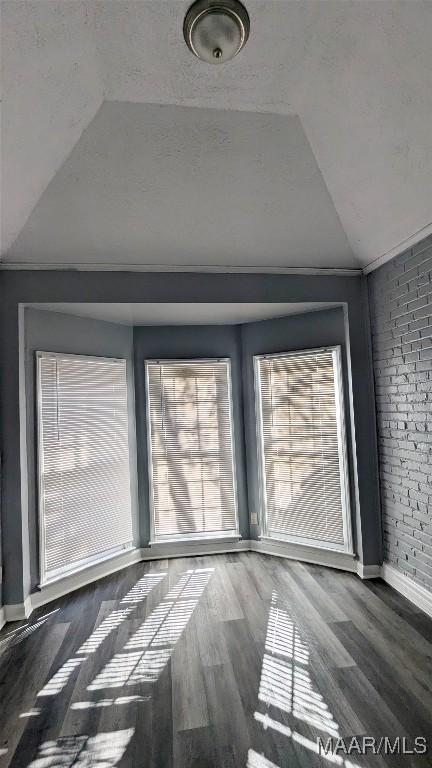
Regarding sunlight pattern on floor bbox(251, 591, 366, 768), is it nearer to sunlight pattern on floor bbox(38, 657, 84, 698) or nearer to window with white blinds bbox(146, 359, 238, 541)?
sunlight pattern on floor bbox(38, 657, 84, 698)

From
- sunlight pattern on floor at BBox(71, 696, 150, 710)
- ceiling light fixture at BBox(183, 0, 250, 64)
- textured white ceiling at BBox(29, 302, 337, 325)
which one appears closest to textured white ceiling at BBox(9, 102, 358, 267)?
textured white ceiling at BBox(29, 302, 337, 325)

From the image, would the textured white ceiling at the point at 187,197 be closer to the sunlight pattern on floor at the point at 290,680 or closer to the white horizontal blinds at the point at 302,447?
the white horizontal blinds at the point at 302,447

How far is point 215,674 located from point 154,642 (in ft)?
1.70

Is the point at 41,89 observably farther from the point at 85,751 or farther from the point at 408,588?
the point at 408,588

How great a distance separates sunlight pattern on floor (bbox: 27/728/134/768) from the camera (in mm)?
1781

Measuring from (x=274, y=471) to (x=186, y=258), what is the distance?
222 centimetres

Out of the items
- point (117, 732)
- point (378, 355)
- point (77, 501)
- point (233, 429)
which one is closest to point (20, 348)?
point (77, 501)

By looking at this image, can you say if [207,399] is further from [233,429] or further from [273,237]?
[273,237]

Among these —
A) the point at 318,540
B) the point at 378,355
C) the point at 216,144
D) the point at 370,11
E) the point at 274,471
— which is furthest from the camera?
the point at 274,471

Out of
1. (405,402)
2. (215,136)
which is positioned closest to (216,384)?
(405,402)

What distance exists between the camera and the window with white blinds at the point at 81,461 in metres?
3.34

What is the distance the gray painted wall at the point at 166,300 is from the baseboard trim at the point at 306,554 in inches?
7.9

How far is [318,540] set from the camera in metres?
3.78

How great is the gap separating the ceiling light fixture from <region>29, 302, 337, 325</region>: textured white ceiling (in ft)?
5.92
